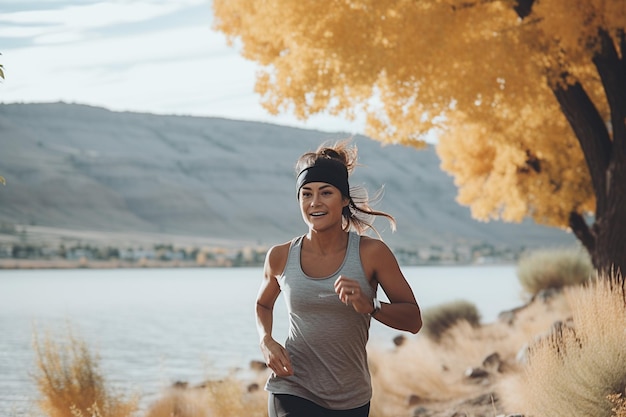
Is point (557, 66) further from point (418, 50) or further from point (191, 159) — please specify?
point (191, 159)

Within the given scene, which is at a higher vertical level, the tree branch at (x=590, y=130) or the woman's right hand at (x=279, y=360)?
the tree branch at (x=590, y=130)

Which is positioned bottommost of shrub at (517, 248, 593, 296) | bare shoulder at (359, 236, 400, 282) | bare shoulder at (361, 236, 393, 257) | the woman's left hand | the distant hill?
the woman's left hand

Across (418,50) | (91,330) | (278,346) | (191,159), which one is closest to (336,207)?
(278,346)

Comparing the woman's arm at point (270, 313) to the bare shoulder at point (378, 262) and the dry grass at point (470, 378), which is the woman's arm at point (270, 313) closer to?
the bare shoulder at point (378, 262)

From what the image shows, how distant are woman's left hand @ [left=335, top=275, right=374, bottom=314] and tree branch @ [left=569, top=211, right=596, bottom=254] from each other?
12.1 meters

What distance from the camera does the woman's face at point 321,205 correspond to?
4.26m

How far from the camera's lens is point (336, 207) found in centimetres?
430

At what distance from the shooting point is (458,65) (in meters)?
12.0

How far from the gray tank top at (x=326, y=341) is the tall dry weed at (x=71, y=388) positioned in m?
4.74

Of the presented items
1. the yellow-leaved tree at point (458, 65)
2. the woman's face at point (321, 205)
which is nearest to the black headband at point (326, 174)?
the woman's face at point (321, 205)

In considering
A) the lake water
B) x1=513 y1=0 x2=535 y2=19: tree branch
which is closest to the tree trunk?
x1=513 y1=0 x2=535 y2=19: tree branch

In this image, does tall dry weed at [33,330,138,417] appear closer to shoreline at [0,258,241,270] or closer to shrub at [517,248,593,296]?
shrub at [517,248,593,296]

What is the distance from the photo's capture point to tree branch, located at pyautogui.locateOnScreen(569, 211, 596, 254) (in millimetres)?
15594

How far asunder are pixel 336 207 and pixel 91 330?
682 inches
